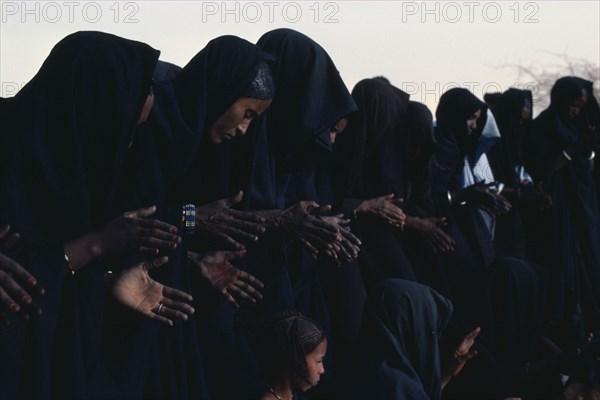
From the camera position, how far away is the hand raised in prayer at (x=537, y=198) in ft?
25.9

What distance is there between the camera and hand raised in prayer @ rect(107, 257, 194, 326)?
3.94 metres

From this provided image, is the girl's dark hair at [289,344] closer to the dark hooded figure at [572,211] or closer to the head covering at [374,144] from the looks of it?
the head covering at [374,144]

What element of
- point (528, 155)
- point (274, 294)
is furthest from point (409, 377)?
point (528, 155)

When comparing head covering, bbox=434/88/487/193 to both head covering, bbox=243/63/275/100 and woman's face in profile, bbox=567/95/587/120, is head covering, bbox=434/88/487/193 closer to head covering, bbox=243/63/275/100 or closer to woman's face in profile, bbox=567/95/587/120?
woman's face in profile, bbox=567/95/587/120

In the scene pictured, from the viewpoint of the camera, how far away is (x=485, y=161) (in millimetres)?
8047

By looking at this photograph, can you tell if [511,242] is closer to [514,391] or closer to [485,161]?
[485,161]

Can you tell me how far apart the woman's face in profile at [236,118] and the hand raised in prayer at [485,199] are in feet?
9.09

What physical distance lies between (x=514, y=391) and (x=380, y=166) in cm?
134

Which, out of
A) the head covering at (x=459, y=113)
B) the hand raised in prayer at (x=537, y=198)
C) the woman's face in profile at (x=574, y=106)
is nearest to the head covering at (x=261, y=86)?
the head covering at (x=459, y=113)

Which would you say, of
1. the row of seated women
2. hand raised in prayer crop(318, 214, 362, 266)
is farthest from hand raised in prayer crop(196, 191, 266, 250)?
hand raised in prayer crop(318, 214, 362, 266)

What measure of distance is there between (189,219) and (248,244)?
508 millimetres

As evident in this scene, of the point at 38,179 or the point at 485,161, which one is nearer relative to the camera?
the point at 38,179

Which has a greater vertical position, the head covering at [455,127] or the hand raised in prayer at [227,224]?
the hand raised in prayer at [227,224]

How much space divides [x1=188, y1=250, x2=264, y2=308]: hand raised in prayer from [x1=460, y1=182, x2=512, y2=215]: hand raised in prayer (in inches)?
112
